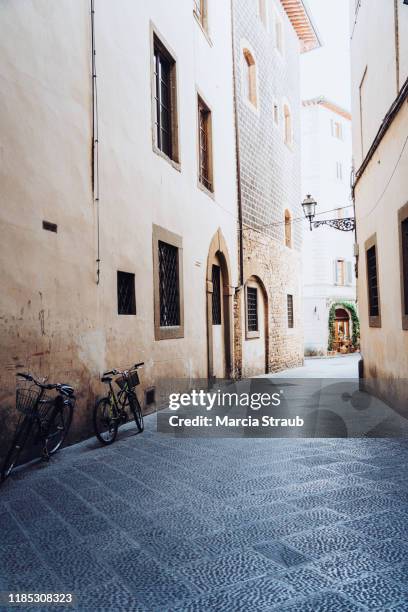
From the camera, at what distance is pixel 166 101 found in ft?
33.3

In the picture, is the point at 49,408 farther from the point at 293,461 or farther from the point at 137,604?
the point at 137,604

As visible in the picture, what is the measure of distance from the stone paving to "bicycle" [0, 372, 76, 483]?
0.68ft

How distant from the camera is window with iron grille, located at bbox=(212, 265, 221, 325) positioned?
41.6 ft

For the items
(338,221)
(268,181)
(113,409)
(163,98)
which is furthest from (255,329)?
(113,409)

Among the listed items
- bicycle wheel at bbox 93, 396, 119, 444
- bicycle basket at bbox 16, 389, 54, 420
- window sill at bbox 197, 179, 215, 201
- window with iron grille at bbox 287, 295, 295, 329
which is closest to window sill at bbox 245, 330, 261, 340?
window sill at bbox 197, 179, 215, 201

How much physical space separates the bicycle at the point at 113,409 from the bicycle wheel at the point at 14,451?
1.13 m

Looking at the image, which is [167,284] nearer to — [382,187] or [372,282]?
[372,282]

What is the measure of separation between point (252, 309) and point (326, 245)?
53.9 ft

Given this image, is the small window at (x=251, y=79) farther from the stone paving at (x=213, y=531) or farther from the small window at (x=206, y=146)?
the stone paving at (x=213, y=531)

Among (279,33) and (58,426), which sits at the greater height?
(279,33)

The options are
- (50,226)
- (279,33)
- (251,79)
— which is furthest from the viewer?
(279,33)

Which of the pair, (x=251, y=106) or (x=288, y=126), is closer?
(x=251, y=106)

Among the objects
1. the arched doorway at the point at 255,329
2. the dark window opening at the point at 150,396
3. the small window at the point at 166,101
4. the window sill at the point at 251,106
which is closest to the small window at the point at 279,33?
the window sill at the point at 251,106

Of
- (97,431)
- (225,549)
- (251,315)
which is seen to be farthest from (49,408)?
(251,315)
